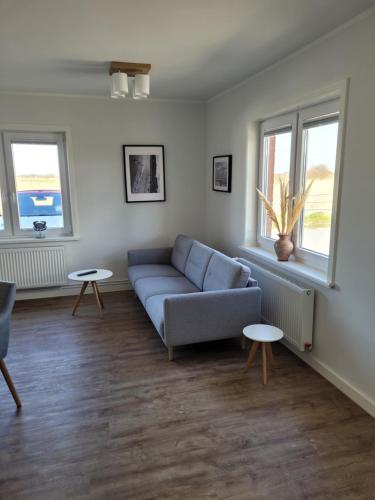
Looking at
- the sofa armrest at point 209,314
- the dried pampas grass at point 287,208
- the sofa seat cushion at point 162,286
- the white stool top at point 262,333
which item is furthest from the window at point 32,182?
the white stool top at point 262,333

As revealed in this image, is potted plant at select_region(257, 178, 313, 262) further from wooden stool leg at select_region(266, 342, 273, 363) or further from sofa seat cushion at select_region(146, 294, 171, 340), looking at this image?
sofa seat cushion at select_region(146, 294, 171, 340)

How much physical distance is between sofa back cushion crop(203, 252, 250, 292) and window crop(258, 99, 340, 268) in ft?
1.90

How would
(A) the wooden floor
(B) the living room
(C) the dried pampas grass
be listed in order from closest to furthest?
(A) the wooden floor → (B) the living room → (C) the dried pampas grass

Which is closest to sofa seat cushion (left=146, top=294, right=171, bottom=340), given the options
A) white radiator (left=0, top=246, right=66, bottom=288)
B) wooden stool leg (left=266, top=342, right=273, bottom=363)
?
wooden stool leg (left=266, top=342, right=273, bottom=363)

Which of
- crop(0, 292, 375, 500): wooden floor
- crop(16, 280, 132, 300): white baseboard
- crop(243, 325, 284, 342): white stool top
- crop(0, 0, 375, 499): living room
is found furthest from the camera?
crop(16, 280, 132, 300): white baseboard

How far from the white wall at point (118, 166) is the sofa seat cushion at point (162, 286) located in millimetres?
1049

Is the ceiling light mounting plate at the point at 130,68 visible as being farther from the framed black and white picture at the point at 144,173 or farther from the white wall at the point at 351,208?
the framed black and white picture at the point at 144,173

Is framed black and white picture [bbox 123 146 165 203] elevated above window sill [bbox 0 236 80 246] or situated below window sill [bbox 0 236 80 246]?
above

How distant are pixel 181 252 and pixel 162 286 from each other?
31.6 inches

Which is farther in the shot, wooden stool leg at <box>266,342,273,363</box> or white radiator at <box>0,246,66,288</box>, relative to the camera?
white radiator at <box>0,246,66,288</box>

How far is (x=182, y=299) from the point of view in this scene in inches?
113

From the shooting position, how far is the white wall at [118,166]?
4.34 metres

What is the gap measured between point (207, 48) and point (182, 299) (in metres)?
1.98

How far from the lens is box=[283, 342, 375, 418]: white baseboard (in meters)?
2.34
